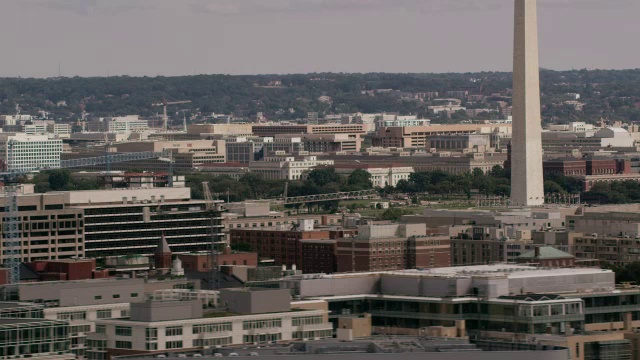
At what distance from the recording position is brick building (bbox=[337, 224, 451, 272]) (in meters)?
112

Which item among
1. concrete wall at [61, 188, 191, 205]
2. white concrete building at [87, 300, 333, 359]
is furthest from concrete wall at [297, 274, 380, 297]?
concrete wall at [61, 188, 191, 205]

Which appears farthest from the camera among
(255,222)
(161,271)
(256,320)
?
(255,222)

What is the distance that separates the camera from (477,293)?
3012 inches

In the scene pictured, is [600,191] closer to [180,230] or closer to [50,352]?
[180,230]

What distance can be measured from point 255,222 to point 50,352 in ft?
256

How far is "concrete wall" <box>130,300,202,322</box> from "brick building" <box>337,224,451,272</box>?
4307 cm

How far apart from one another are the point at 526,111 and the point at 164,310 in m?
97.3

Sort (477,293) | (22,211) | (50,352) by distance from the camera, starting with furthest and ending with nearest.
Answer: (22,211) → (477,293) → (50,352)

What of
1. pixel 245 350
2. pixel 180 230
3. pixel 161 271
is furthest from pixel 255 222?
pixel 245 350

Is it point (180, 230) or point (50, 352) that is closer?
point (50, 352)

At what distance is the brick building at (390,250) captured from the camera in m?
112

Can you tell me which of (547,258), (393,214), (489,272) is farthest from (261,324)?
(393,214)

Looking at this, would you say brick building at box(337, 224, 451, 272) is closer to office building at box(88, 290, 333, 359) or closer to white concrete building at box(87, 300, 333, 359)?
office building at box(88, 290, 333, 359)

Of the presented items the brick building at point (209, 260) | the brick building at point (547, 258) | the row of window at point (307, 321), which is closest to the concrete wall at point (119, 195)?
the brick building at point (209, 260)
